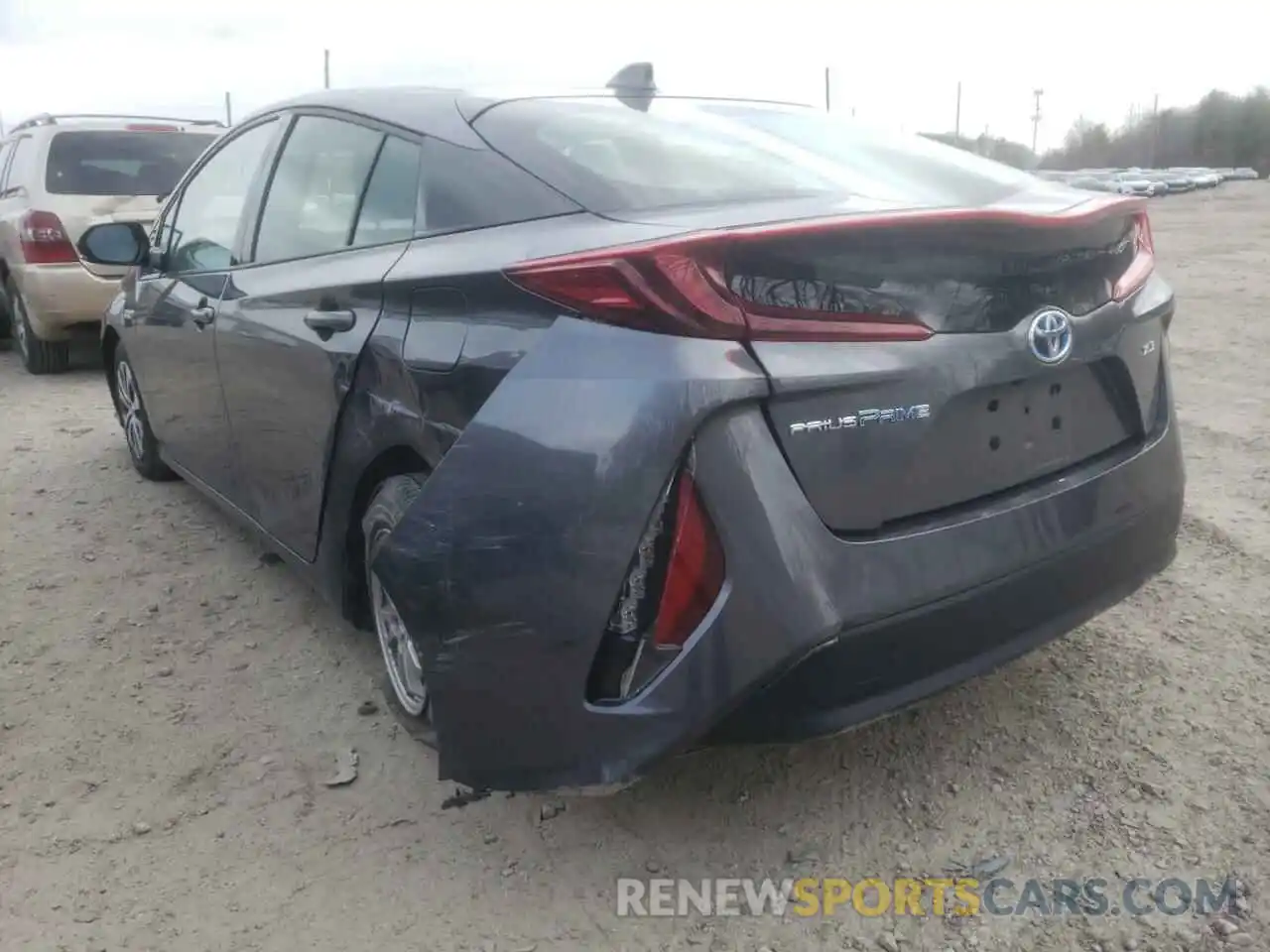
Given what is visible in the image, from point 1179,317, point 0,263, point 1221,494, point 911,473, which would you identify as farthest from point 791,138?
point 0,263

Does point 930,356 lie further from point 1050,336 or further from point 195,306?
point 195,306

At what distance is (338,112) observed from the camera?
3.12 metres

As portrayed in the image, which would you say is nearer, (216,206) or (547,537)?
(547,537)

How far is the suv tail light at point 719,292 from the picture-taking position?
1869mm

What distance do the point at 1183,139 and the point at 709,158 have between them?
72334mm

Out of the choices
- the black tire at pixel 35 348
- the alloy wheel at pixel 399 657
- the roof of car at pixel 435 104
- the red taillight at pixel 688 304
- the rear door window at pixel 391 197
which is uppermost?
the roof of car at pixel 435 104

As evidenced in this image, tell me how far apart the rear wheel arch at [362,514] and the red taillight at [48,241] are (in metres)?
5.24

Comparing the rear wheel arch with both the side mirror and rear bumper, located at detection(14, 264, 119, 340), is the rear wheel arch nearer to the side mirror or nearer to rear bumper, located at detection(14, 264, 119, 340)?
the side mirror

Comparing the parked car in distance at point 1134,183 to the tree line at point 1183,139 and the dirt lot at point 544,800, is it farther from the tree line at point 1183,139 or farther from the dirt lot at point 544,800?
the dirt lot at point 544,800

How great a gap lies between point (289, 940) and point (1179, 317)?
811cm

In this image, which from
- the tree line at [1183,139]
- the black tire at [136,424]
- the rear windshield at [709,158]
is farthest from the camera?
the tree line at [1183,139]

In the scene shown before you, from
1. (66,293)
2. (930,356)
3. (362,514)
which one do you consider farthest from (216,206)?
(66,293)

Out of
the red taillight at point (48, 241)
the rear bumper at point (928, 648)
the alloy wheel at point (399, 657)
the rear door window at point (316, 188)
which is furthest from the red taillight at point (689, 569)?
the red taillight at point (48, 241)

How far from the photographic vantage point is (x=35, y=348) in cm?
755
